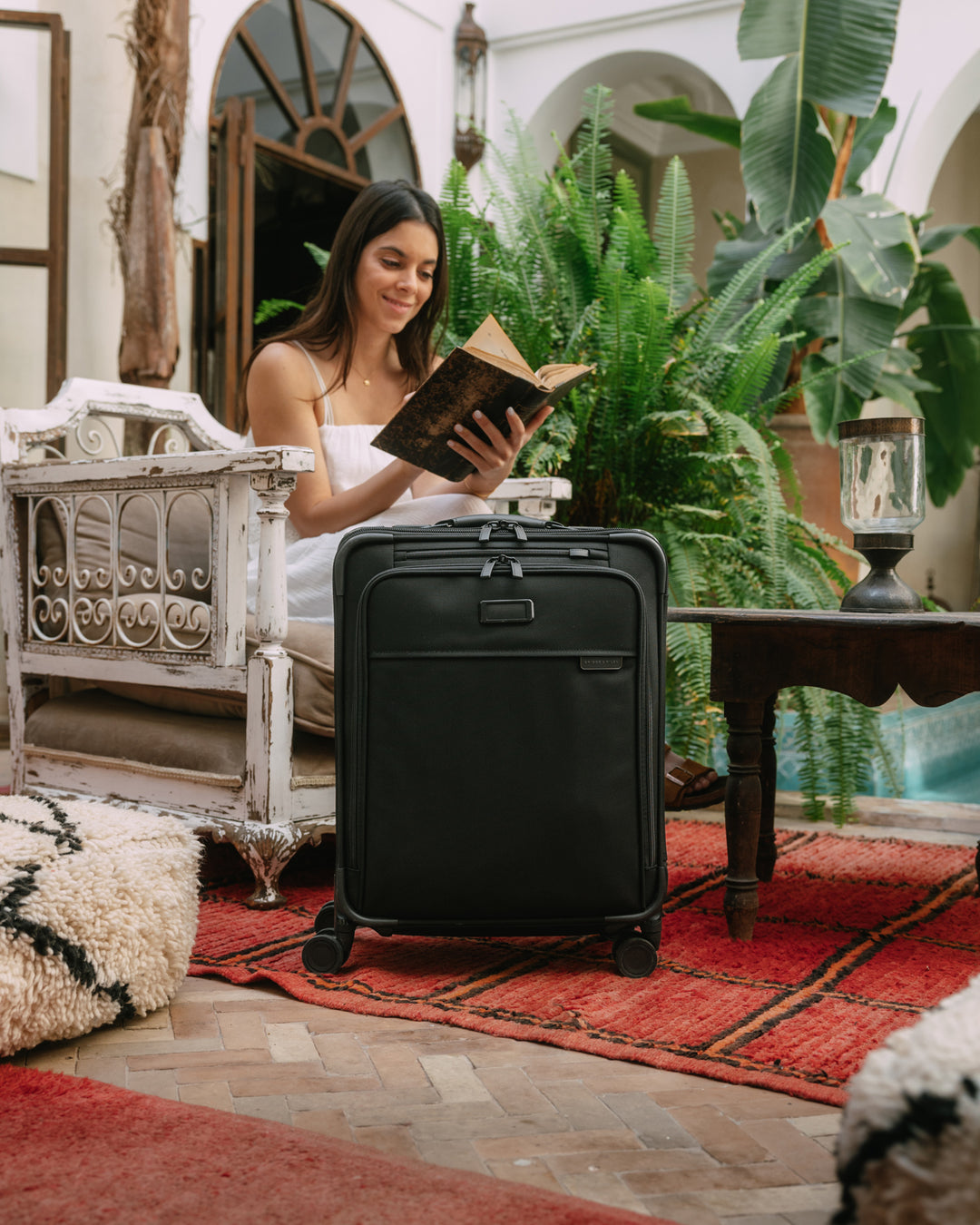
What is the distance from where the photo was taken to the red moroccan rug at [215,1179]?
2.78 feet

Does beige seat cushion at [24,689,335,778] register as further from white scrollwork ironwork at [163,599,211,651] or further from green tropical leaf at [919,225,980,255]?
green tropical leaf at [919,225,980,255]

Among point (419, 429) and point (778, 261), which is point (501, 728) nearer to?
point (419, 429)

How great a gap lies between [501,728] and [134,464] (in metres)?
0.93

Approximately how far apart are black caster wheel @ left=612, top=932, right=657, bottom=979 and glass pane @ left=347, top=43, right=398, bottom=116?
4139 mm

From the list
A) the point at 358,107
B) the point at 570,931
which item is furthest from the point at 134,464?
the point at 358,107

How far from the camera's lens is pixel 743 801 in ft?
5.19

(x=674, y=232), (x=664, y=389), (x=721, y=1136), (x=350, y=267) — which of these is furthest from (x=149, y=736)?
(x=674, y=232)

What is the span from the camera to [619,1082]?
1.14 meters

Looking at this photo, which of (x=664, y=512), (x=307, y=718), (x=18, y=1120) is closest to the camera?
(x=18, y=1120)

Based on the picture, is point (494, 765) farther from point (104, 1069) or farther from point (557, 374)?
point (557, 374)

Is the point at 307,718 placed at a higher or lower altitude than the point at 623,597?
lower

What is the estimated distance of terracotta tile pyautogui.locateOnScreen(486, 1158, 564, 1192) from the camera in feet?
3.06

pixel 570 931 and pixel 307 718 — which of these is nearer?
pixel 570 931

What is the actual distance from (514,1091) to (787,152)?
340 centimetres
